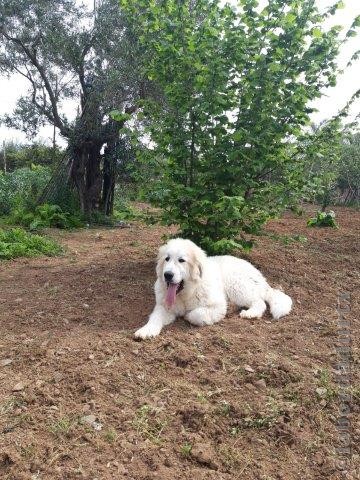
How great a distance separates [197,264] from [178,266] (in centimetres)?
24

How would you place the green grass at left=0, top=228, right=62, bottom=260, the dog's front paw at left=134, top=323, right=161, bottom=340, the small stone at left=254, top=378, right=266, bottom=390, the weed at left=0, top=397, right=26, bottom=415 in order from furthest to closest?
the green grass at left=0, top=228, right=62, bottom=260 → the dog's front paw at left=134, top=323, right=161, bottom=340 → the small stone at left=254, top=378, right=266, bottom=390 → the weed at left=0, top=397, right=26, bottom=415

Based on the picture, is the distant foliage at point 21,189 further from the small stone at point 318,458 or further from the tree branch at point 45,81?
the small stone at point 318,458

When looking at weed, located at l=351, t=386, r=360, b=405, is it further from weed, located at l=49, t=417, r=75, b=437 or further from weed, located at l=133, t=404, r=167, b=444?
weed, located at l=49, t=417, r=75, b=437

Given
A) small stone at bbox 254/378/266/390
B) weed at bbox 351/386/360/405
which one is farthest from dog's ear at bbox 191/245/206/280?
weed at bbox 351/386/360/405

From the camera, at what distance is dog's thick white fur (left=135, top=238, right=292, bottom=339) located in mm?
4363

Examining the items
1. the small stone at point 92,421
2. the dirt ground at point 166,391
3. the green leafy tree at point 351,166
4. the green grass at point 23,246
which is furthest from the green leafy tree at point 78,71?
the green leafy tree at point 351,166

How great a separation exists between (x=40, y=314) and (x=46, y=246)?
357cm

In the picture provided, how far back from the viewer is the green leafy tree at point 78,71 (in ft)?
36.2

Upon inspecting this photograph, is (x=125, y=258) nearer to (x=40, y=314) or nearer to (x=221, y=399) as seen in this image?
(x=40, y=314)

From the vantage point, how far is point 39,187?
1312cm

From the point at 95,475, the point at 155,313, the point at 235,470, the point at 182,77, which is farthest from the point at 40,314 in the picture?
the point at 182,77

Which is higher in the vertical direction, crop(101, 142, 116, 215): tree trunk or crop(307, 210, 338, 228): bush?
crop(101, 142, 116, 215): tree trunk

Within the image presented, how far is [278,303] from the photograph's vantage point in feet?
16.1

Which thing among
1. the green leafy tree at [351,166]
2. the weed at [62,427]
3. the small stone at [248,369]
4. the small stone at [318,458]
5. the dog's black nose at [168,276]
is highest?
the green leafy tree at [351,166]
